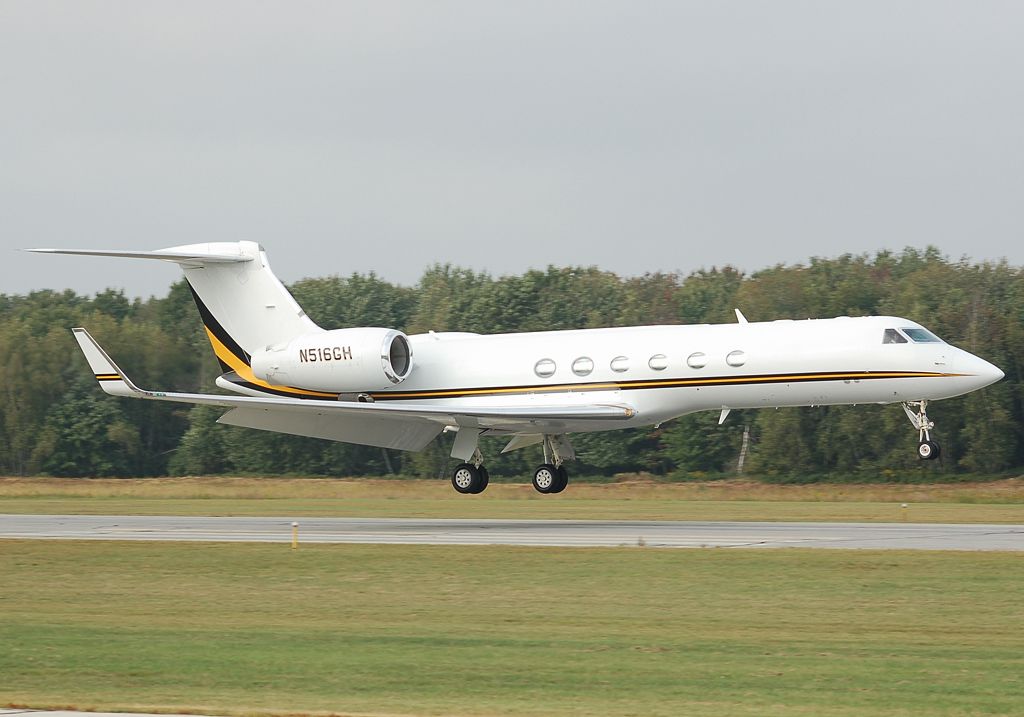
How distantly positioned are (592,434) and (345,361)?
2558 cm

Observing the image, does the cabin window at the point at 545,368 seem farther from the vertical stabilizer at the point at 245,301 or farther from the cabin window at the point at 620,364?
the vertical stabilizer at the point at 245,301

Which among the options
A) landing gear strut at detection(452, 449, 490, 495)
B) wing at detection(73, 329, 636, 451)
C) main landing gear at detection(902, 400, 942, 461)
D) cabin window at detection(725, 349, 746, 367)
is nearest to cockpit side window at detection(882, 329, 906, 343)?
main landing gear at detection(902, 400, 942, 461)

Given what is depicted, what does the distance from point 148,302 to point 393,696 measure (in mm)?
73744

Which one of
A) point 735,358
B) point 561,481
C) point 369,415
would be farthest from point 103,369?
point 735,358

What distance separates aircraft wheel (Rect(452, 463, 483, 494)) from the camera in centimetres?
3266

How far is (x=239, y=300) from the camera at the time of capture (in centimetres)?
3534

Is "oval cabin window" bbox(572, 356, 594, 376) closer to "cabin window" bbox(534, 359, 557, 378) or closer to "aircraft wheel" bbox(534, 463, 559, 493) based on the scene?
"cabin window" bbox(534, 359, 557, 378)

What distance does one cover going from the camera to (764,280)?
62562 millimetres

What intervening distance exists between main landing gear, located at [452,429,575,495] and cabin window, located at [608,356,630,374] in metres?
2.89

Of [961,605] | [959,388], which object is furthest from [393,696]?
[959,388]

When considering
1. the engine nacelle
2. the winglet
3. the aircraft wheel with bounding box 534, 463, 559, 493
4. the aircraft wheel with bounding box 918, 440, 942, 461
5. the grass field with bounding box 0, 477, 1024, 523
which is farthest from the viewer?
the grass field with bounding box 0, 477, 1024, 523

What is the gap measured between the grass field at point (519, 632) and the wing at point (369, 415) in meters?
7.12

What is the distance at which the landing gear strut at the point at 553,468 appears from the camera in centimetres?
3256

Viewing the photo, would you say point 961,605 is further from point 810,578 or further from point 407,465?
point 407,465
